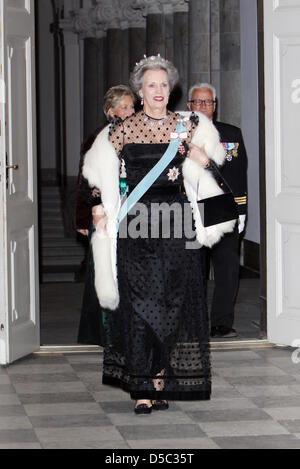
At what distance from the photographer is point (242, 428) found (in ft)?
18.1

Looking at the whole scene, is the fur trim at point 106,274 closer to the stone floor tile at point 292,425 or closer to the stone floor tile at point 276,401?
the stone floor tile at point 276,401

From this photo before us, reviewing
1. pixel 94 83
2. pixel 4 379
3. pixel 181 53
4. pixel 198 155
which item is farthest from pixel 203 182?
pixel 94 83

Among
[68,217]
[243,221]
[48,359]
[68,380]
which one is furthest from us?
[68,217]

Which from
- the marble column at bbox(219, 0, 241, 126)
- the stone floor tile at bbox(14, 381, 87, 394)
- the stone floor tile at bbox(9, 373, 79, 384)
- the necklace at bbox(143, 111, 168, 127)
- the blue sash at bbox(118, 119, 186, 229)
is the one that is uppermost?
the marble column at bbox(219, 0, 241, 126)

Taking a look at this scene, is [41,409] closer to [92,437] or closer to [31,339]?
[92,437]

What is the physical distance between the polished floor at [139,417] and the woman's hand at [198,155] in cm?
130

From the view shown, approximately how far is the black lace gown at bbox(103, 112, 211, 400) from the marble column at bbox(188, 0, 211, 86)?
218 inches

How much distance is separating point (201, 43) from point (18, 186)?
15.1ft

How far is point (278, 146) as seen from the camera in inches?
301

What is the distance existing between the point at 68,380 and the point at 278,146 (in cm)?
219

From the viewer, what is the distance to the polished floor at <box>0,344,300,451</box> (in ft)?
17.4

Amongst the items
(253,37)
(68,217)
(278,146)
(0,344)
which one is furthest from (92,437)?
(68,217)

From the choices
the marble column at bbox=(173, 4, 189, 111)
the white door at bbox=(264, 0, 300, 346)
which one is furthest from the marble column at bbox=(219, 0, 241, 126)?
the white door at bbox=(264, 0, 300, 346)

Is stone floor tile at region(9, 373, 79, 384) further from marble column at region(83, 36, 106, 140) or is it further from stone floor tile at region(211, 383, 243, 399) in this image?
marble column at region(83, 36, 106, 140)
